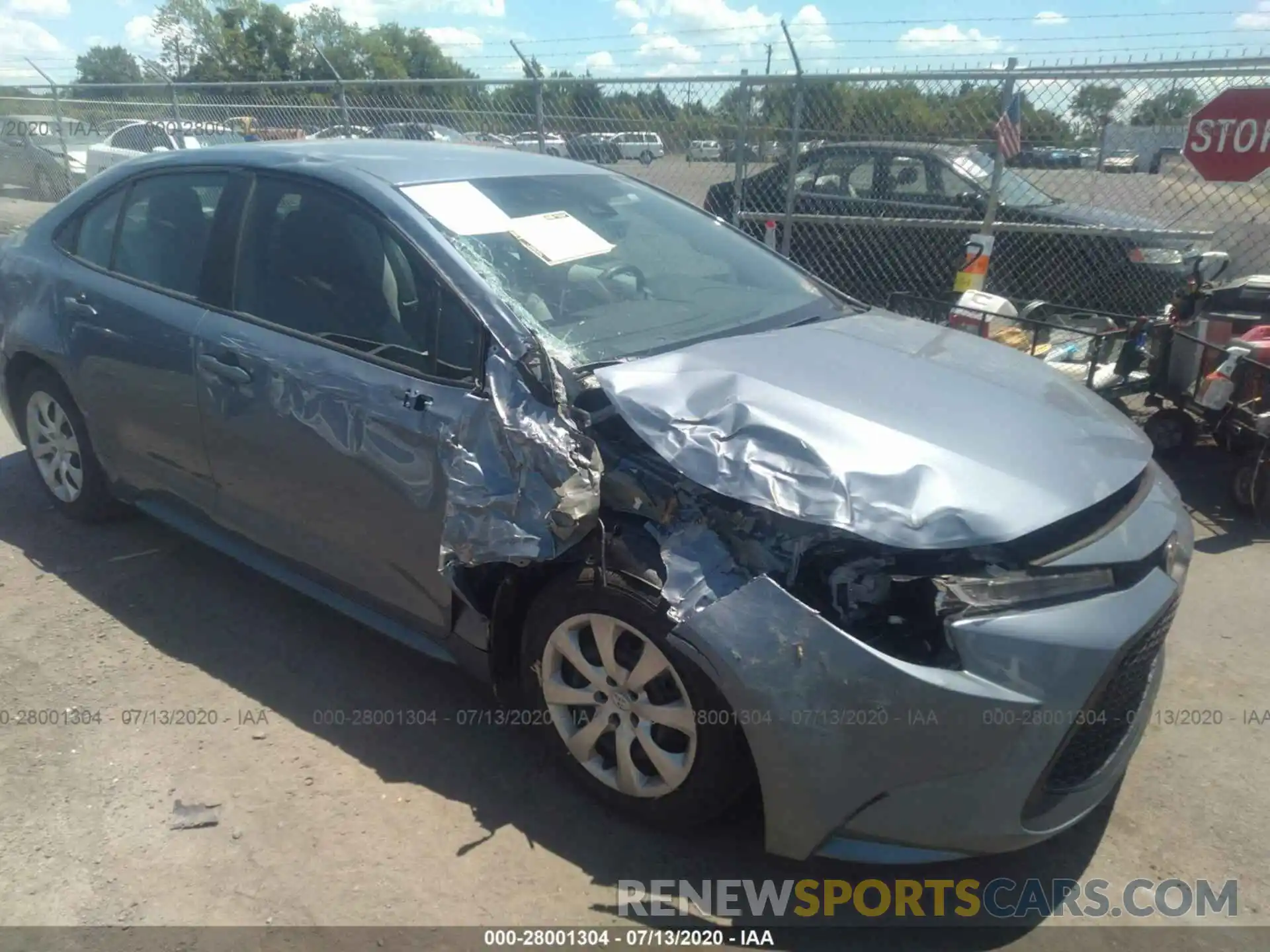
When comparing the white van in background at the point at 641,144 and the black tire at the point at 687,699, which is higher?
the white van in background at the point at 641,144

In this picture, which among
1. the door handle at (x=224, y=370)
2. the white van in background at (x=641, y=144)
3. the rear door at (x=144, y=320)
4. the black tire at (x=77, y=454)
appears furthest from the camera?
the white van in background at (x=641, y=144)

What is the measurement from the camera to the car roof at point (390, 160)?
11.3ft

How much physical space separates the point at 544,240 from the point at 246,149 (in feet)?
4.60

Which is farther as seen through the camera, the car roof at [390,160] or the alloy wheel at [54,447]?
the alloy wheel at [54,447]

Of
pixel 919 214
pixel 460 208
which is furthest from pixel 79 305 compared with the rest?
pixel 919 214

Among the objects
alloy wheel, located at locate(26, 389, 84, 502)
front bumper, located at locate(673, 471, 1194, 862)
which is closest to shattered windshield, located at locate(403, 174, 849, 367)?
front bumper, located at locate(673, 471, 1194, 862)

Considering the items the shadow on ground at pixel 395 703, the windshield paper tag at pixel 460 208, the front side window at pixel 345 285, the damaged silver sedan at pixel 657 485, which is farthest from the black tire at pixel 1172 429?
the front side window at pixel 345 285

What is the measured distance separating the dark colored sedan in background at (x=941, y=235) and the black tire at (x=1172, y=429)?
1.72 m

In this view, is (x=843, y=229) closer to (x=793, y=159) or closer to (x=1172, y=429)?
(x=793, y=159)

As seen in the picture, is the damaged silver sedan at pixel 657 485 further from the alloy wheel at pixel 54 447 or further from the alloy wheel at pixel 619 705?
the alloy wheel at pixel 54 447

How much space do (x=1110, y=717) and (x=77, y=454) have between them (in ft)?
13.9

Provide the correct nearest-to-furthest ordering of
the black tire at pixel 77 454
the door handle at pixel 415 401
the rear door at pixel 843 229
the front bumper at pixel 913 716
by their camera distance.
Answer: the front bumper at pixel 913 716
the door handle at pixel 415 401
the black tire at pixel 77 454
the rear door at pixel 843 229

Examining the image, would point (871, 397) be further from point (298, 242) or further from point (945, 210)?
point (945, 210)

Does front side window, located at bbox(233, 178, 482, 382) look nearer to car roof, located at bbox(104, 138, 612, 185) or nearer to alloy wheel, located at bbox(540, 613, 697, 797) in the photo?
car roof, located at bbox(104, 138, 612, 185)
